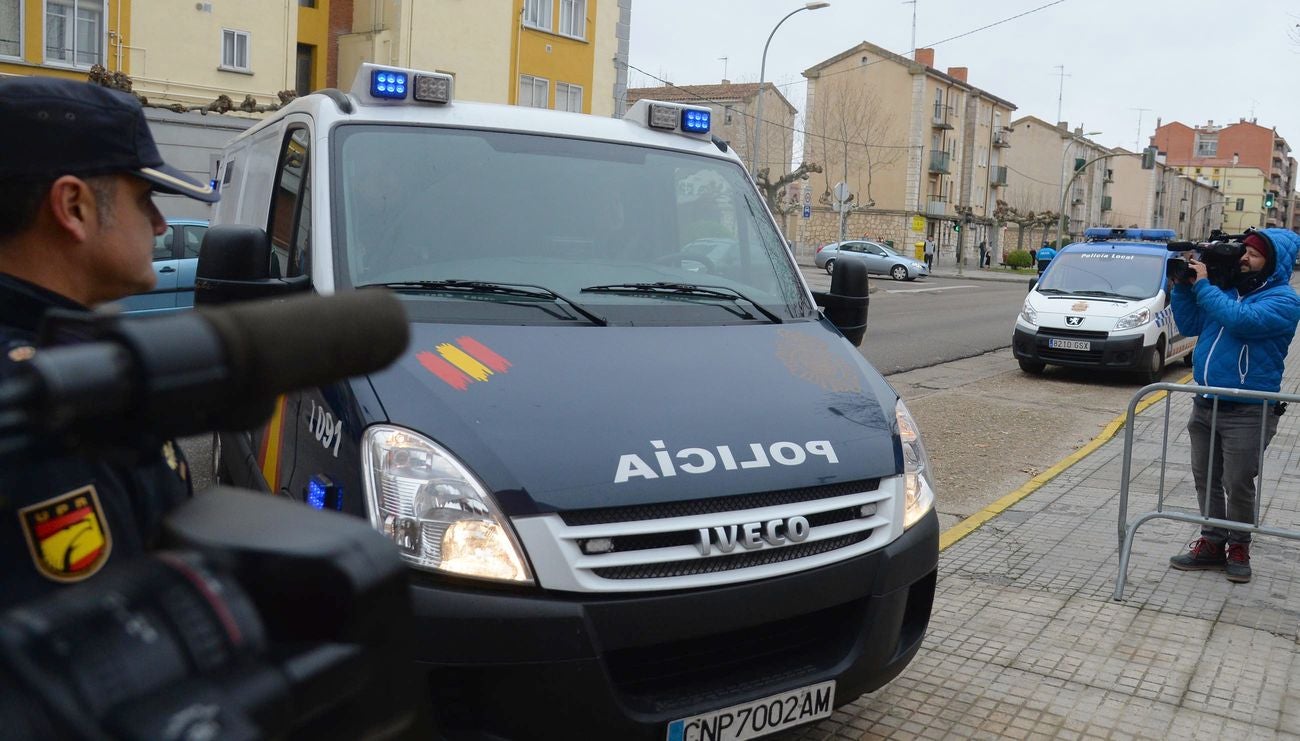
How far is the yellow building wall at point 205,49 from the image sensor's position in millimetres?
24141

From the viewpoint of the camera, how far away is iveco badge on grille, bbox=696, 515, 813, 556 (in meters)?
2.98

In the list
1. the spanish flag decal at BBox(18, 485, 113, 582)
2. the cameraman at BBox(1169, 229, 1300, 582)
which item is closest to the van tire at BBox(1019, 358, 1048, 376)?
the cameraman at BBox(1169, 229, 1300, 582)

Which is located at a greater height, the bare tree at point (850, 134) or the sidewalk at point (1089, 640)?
the bare tree at point (850, 134)

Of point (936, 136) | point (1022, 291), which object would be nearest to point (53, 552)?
point (1022, 291)

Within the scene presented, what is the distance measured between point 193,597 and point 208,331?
24 cm

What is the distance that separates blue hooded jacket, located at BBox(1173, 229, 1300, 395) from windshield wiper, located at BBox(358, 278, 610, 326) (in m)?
3.56

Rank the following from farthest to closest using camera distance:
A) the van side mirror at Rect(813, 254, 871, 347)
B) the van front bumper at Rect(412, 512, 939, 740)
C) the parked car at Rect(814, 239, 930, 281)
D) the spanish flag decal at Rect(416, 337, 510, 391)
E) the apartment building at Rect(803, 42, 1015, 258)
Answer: the apartment building at Rect(803, 42, 1015, 258) < the parked car at Rect(814, 239, 930, 281) < the van side mirror at Rect(813, 254, 871, 347) < the spanish flag decal at Rect(416, 337, 510, 391) < the van front bumper at Rect(412, 512, 939, 740)

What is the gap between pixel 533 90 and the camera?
104ft

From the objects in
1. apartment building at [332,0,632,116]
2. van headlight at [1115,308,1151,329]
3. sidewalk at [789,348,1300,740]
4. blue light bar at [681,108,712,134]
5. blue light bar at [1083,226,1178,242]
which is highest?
apartment building at [332,0,632,116]

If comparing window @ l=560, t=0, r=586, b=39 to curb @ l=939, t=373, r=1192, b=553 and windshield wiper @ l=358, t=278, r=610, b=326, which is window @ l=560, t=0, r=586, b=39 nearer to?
curb @ l=939, t=373, r=1192, b=553

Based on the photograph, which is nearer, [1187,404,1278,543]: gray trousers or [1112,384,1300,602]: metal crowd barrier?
[1112,384,1300,602]: metal crowd barrier

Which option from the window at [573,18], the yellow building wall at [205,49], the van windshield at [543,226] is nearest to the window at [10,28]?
the yellow building wall at [205,49]

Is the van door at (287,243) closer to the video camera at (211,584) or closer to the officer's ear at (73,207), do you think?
the officer's ear at (73,207)

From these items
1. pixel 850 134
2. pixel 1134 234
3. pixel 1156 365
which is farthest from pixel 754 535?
pixel 850 134
